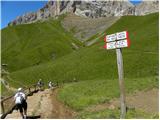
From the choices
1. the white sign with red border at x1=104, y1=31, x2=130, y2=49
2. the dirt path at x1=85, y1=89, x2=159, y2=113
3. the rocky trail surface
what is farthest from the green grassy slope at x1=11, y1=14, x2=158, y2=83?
the white sign with red border at x1=104, y1=31, x2=130, y2=49

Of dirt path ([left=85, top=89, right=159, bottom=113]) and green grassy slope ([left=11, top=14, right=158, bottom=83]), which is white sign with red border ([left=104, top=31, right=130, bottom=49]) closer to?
dirt path ([left=85, top=89, right=159, bottom=113])

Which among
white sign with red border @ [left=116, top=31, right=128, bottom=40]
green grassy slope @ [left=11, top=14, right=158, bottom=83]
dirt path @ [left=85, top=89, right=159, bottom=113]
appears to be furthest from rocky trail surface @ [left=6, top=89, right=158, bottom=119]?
green grassy slope @ [left=11, top=14, right=158, bottom=83]

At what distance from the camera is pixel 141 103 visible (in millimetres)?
32812

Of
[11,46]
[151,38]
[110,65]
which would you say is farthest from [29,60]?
[110,65]

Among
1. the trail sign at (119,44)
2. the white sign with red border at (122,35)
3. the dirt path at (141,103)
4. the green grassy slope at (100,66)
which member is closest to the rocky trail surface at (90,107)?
the dirt path at (141,103)

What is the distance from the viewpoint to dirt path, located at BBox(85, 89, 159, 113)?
97.7 ft

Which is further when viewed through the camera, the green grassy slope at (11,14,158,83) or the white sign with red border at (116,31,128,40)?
the green grassy slope at (11,14,158,83)

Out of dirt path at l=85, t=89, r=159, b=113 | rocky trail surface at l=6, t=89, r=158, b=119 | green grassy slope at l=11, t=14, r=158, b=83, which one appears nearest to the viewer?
rocky trail surface at l=6, t=89, r=158, b=119

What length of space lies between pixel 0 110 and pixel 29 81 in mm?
75354

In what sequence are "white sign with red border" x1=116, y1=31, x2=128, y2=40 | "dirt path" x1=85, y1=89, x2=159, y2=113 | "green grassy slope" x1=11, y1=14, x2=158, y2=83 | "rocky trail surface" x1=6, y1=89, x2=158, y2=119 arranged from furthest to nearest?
"green grassy slope" x1=11, y1=14, x2=158, y2=83
"dirt path" x1=85, y1=89, x2=159, y2=113
"rocky trail surface" x1=6, y1=89, x2=158, y2=119
"white sign with red border" x1=116, y1=31, x2=128, y2=40

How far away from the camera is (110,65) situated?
102250 millimetres

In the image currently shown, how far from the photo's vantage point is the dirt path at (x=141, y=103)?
97.7 feet

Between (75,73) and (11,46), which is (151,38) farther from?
(11,46)

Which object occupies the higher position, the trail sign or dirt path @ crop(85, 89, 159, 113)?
the trail sign
